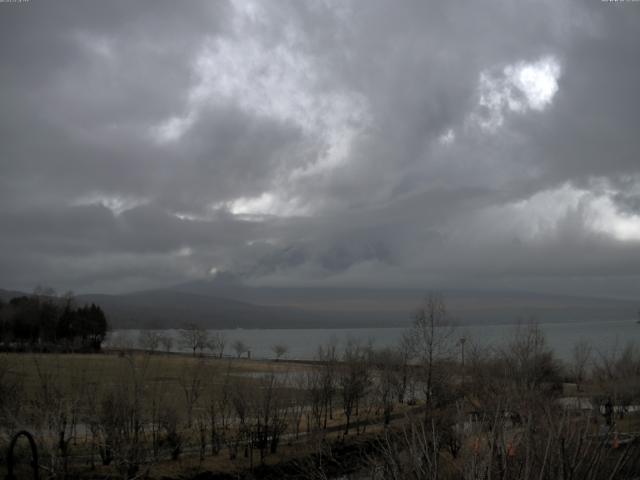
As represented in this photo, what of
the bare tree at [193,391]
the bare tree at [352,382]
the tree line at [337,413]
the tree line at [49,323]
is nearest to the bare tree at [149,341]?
the tree line at [49,323]

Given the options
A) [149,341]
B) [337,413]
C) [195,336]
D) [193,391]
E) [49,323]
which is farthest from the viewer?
[195,336]

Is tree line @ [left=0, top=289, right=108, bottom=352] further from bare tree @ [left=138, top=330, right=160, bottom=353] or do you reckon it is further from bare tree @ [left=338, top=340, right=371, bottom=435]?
bare tree @ [left=338, top=340, right=371, bottom=435]

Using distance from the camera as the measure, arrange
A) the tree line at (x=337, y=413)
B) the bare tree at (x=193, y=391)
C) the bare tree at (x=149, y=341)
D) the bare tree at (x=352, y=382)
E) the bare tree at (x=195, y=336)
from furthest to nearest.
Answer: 1. the bare tree at (x=195, y=336)
2. the bare tree at (x=149, y=341)
3. the bare tree at (x=352, y=382)
4. the bare tree at (x=193, y=391)
5. the tree line at (x=337, y=413)

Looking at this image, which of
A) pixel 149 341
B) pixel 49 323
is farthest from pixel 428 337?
pixel 49 323

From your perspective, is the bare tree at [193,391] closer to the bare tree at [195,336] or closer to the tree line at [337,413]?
the tree line at [337,413]

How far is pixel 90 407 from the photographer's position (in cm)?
3531

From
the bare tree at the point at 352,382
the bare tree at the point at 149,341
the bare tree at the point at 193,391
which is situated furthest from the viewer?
the bare tree at the point at 149,341

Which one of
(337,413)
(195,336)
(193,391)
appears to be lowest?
(337,413)

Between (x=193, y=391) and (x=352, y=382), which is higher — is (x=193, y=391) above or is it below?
above

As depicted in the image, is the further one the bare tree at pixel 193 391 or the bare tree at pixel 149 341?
the bare tree at pixel 149 341

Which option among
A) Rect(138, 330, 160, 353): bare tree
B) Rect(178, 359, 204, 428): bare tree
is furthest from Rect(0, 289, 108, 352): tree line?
Rect(178, 359, 204, 428): bare tree

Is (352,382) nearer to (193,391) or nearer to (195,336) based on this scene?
(193,391)

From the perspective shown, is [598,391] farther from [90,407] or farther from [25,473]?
[25,473]

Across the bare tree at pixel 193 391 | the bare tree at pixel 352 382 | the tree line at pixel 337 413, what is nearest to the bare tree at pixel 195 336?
the tree line at pixel 337 413
